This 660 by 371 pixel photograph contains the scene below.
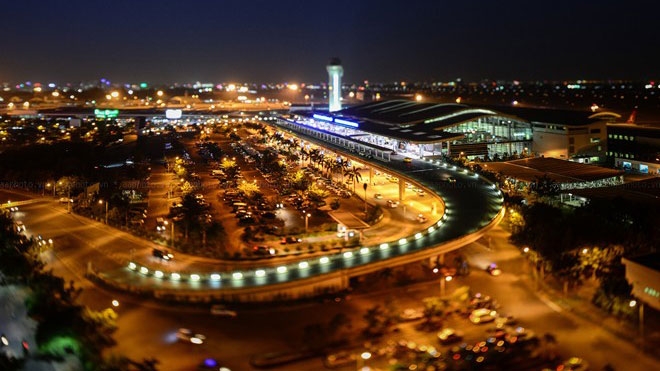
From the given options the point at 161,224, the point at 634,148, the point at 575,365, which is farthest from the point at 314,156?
the point at 575,365

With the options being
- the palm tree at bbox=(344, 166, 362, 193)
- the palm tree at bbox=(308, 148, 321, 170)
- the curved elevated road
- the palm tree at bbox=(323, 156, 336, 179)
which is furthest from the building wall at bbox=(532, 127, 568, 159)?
the curved elevated road

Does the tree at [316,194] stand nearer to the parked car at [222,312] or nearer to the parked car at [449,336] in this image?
the parked car at [222,312]

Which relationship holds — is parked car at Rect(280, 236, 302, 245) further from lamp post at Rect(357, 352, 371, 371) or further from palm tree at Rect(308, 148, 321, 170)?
palm tree at Rect(308, 148, 321, 170)

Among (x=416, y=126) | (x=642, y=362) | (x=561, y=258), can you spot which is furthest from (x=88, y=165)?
(x=642, y=362)

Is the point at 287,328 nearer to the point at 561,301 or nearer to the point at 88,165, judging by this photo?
the point at 561,301

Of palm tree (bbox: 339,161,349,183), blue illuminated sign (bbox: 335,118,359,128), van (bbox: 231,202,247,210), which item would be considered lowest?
van (bbox: 231,202,247,210)

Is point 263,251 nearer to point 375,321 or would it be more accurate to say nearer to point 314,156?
point 375,321

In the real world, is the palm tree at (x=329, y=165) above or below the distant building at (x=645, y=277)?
above

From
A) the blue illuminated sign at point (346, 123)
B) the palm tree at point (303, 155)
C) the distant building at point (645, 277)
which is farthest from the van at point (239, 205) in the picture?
the blue illuminated sign at point (346, 123)
